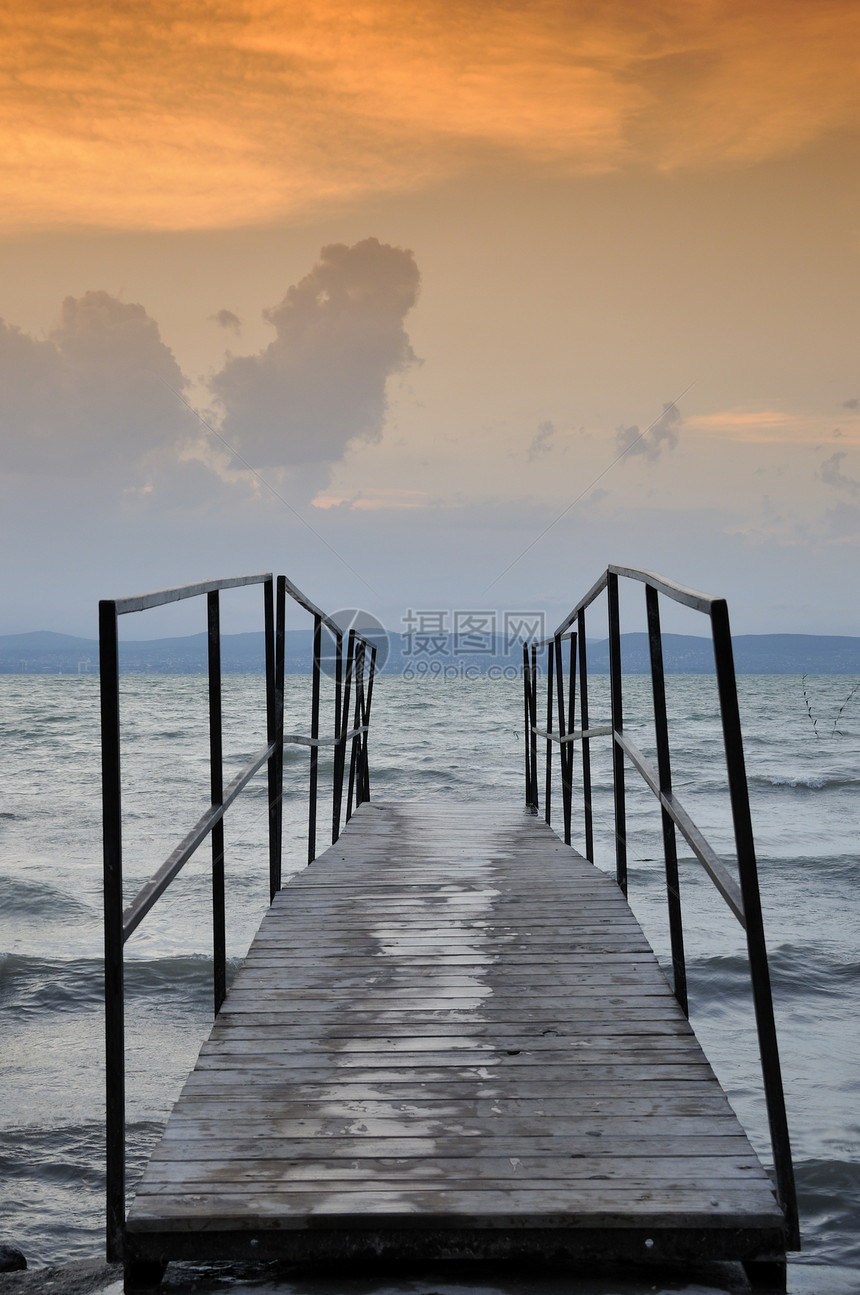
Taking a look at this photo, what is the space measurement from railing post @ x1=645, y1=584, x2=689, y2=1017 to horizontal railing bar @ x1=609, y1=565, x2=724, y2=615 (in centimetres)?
6

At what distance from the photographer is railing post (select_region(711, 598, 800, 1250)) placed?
186cm

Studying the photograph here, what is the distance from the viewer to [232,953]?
6.09 meters

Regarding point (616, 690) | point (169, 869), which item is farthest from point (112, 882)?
point (616, 690)

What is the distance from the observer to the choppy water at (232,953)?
3.26 meters

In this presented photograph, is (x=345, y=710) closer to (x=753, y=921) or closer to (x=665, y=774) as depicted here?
(x=665, y=774)

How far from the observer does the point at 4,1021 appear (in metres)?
4.79

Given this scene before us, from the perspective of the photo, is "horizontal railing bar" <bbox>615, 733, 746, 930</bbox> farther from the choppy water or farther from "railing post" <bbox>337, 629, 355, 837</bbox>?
"railing post" <bbox>337, 629, 355, 837</bbox>

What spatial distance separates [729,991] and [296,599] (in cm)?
324

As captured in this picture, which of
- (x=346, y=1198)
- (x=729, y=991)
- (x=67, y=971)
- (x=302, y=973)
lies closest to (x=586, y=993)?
(x=302, y=973)

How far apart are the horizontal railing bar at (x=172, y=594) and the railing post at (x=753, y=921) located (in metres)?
1.27

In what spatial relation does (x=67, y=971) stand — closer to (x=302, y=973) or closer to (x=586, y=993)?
(x=302, y=973)

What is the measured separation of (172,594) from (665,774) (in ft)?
4.83

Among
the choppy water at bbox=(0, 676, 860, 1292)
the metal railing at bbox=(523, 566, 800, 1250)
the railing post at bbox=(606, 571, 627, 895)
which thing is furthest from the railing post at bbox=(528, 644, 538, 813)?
the railing post at bbox=(606, 571, 627, 895)

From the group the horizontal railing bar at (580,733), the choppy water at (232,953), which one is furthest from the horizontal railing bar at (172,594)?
the choppy water at (232,953)
